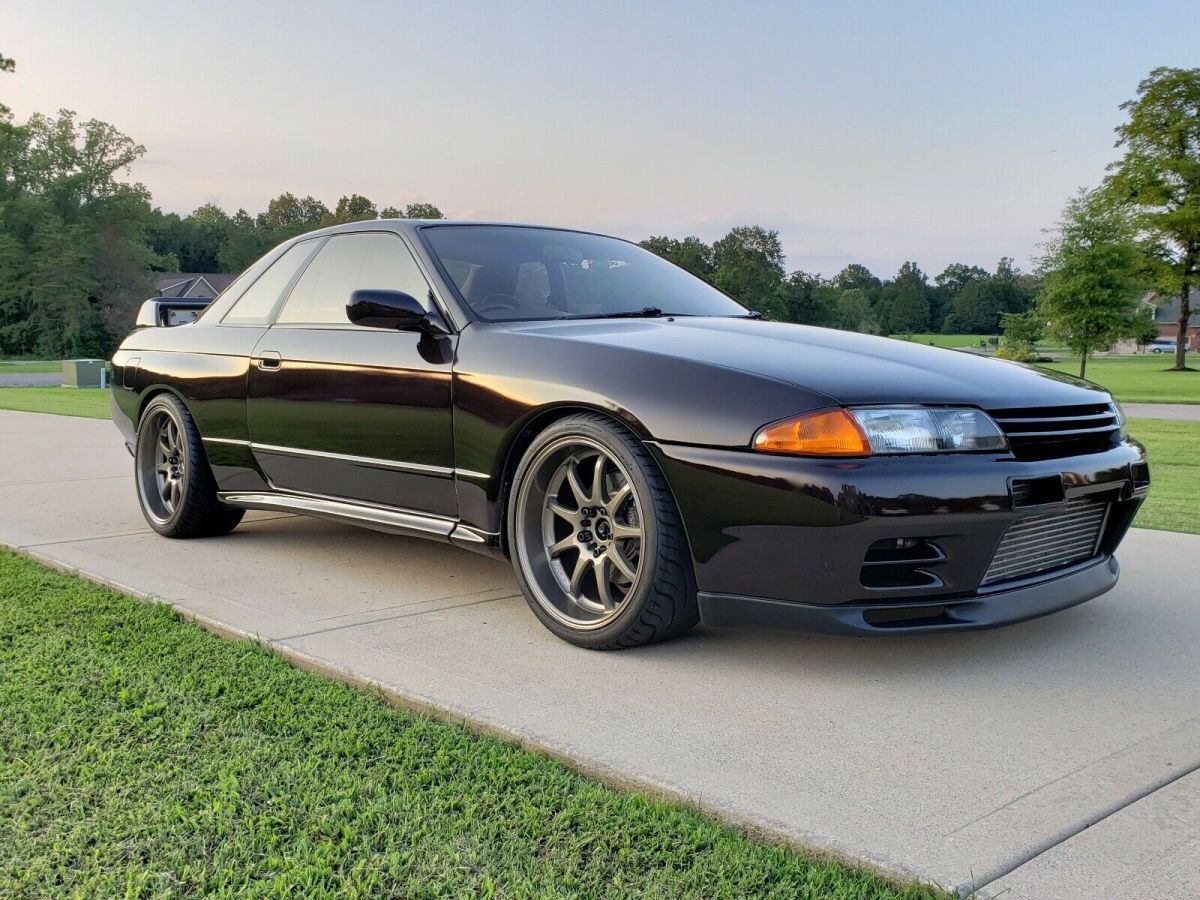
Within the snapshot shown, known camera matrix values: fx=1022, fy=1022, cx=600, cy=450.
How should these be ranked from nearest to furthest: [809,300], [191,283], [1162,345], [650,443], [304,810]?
[304,810] → [650,443] → [809,300] → [191,283] → [1162,345]

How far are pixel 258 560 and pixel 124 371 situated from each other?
164 cm

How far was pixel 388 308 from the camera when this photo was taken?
12.0 feet

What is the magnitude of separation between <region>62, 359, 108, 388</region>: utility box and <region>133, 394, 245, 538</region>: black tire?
76.5ft

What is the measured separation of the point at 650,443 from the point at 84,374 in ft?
88.4

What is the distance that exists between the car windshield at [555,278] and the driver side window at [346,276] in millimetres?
145

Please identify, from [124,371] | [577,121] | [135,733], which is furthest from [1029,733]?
[577,121]

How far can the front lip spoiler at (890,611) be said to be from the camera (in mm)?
2811

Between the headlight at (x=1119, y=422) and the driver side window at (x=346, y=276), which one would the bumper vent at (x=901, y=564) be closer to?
the headlight at (x=1119, y=422)

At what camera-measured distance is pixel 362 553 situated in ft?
15.6

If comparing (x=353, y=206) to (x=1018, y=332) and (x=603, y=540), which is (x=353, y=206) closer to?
(x=1018, y=332)

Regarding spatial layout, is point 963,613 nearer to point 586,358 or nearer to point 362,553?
point 586,358

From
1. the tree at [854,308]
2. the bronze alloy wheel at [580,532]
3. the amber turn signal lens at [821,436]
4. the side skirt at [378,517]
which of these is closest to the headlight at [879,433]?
the amber turn signal lens at [821,436]

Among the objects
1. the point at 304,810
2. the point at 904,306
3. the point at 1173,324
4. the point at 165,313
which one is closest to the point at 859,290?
the point at 904,306

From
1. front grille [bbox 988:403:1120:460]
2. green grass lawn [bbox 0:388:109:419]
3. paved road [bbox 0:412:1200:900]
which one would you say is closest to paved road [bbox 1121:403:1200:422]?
paved road [bbox 0:412:1200:900]
